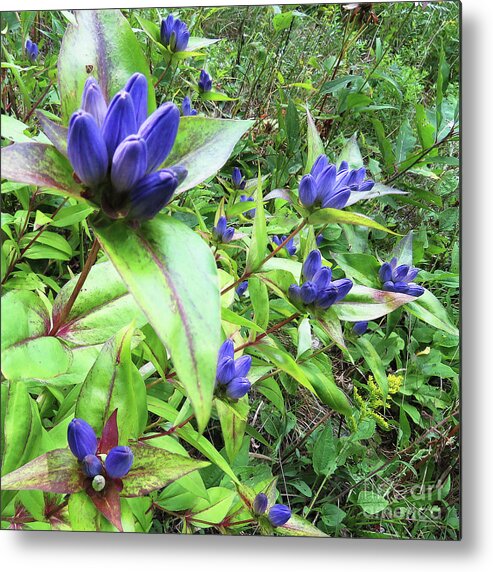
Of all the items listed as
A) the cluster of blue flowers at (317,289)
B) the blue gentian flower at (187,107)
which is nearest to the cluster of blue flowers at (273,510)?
the cluster of blue flowers at (317,289)

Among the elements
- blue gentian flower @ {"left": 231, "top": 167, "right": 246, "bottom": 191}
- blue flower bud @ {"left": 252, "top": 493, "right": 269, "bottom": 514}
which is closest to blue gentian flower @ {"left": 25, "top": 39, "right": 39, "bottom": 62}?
blue gentian flower @ {"left": 231, "top": 167, "right": 246, "bottom": 191}

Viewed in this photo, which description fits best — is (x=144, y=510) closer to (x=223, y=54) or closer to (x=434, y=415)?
(x=434, y=415)

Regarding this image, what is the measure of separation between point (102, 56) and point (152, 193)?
210 mm

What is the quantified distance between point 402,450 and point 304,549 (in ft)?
0.77

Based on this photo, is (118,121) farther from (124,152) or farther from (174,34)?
(174,34)

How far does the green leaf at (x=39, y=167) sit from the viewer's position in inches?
20.0

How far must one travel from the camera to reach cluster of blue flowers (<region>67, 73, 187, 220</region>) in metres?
0.50

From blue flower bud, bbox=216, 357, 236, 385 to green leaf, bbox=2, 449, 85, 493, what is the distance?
0.21 meters

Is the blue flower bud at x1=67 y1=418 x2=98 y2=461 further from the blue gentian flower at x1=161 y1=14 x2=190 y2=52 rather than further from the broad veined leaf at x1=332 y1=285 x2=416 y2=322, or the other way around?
the blue gentian flower at x1=161 y1=14 x2=190 y2=52

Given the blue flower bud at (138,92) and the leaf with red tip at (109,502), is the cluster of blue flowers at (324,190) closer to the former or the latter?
the blue flower bud at (138,92)

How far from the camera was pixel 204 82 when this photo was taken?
1.12 metres

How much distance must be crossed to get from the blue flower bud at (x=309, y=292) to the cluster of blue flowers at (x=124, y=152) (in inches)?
11.4

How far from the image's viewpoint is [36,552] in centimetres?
101

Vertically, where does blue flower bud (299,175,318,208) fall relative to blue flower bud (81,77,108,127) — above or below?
below
